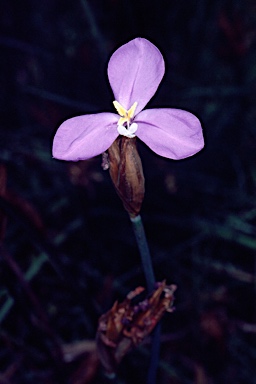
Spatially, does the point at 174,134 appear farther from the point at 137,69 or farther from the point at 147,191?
the point at 147,191

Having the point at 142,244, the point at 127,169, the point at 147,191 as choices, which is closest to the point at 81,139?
the point at 127,169

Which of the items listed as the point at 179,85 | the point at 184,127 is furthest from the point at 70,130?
the point at 179,85

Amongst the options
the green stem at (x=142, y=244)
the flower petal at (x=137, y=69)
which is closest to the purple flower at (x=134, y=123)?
the flower petal at (x=137, y=69)

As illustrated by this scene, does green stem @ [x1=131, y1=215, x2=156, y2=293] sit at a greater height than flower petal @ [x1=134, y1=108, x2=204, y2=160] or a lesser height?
lesser

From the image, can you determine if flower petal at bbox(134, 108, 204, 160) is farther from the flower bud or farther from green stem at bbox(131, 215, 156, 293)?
green stem at bbox(131, 215, 156, 293)

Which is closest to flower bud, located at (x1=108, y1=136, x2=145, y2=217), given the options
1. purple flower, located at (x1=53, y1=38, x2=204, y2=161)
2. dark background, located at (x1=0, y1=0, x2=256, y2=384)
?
purple flower, located at (x1=53, y1=38, x2=204, y2=161)

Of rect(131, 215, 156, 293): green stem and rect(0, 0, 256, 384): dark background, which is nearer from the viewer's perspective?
rect(131, 215, 156, 293): green stem
